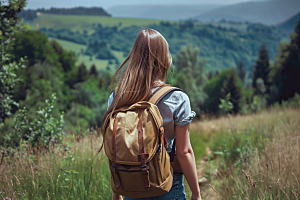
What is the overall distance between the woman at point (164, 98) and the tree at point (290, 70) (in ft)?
121

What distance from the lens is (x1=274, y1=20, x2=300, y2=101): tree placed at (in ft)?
106

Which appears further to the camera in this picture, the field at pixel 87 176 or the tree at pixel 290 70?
the tree at pixel 290 70

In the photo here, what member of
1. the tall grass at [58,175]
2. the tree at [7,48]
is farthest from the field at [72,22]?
the tall grass at [58,175]

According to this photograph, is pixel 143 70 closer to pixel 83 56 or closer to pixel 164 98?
pixel 164 98

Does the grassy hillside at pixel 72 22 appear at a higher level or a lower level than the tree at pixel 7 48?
higher

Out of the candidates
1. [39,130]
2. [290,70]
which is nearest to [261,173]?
[39,130]

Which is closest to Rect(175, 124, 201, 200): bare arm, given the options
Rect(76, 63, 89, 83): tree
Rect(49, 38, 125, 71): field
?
Rect(76, 63, 89, 83): tree

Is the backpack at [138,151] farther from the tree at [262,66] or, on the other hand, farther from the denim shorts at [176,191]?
the tree at [262,66]

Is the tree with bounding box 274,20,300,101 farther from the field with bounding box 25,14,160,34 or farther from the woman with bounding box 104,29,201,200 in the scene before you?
the field with bounding box 25,14,160,34

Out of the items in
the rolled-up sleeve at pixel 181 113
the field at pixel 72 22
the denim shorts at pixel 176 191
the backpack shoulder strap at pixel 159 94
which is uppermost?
the field at pixel 72 22

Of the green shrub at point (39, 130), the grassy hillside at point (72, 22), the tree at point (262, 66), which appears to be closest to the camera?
the green shrub at point (39, 130)

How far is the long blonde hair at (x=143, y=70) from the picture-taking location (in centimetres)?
140

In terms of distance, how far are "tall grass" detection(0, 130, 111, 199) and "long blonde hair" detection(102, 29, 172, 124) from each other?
1333 millimetres

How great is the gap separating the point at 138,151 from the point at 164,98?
35cm
